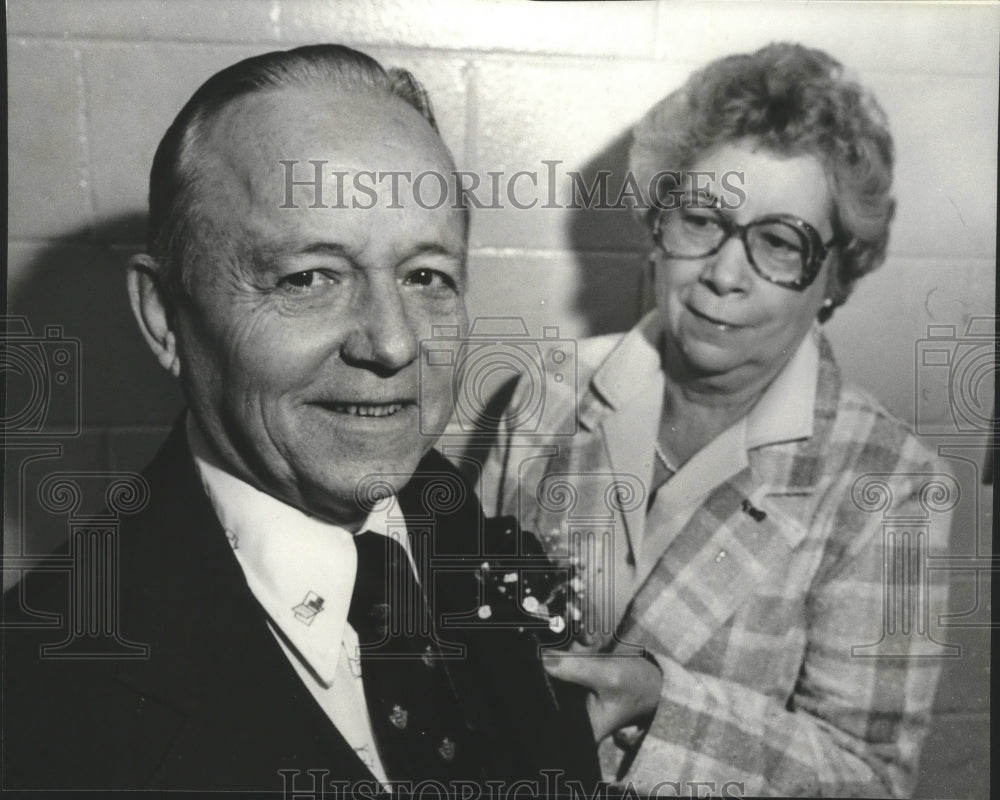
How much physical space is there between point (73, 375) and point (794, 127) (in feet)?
2.82

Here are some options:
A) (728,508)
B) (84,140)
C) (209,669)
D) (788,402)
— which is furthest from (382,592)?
(84,140)

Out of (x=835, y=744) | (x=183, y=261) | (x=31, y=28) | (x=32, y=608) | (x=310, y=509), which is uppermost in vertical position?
(x=31, y=28)

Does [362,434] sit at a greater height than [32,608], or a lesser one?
greater

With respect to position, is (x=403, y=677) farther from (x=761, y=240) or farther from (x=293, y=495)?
(x=761, y=240)

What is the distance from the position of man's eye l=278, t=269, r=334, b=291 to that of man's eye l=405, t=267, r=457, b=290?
84 mm

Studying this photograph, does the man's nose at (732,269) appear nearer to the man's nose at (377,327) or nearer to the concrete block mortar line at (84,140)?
the man's nose at (377,327)

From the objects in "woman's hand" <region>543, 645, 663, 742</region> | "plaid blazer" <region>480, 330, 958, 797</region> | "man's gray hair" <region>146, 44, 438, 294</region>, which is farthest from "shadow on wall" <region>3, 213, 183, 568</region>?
"woman's hand" <region>543, 645, 663, 742</region>

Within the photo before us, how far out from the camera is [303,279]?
0.86 m

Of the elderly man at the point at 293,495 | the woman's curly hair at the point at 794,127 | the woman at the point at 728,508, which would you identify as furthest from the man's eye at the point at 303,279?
the woman's curly hair at the point at 794,127

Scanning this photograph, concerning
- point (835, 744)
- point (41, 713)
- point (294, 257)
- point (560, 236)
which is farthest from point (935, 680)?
point (41, 713)

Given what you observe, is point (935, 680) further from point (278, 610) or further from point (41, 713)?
point (41, 713)

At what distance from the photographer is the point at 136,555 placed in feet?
3.05

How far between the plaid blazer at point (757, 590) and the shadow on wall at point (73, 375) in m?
0.42

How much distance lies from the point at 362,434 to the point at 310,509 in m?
0.10
